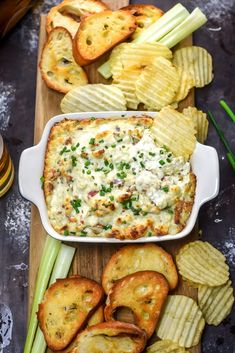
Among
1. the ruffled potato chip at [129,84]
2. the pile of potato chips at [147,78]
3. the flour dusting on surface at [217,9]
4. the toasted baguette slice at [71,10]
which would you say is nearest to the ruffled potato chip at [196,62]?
the pile of potato chips at [147,78]

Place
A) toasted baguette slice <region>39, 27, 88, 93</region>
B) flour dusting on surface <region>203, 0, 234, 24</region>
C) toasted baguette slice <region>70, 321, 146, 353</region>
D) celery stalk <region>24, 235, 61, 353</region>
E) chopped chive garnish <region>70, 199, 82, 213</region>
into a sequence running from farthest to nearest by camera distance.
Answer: flour dusting on surface <region>203, 0, 234, 24</region>
toasted baguette slice <region>39, 27, 88, 93</region>
celery stalk <region>24, 235, 61, 353</region>
chopped chive garnish <region>70, 199, 82, 213</region>
toasted baguette slice <region>70, 321, 146, 353</region>

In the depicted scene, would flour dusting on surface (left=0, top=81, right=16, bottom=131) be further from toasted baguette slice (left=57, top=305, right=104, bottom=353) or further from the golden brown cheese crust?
toasted baguette slice (left=57, top=305, right=104, bottom=353)

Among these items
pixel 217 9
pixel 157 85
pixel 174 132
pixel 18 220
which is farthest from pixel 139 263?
pixel 217 9

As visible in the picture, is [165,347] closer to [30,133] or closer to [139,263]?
[139,263]

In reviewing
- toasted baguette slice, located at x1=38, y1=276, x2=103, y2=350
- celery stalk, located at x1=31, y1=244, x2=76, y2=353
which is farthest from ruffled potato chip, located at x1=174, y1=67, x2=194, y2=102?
toasted baguette slice, located at x1=38, y1=276, x2=103, y2=350

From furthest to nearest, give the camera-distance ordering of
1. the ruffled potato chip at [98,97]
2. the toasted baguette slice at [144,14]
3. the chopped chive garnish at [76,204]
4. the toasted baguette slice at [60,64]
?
1. the toasted baguette slice at [144,14]
2. the toasted baguette slice at [60,64]
3. the ruffled potato chip at [98,97]
4. the chopped chive garnish at [76,204]

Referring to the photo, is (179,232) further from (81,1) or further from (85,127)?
(81,1)

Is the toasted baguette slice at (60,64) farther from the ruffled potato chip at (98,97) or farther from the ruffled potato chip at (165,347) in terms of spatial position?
the ruffled potato chip at (165,347)
